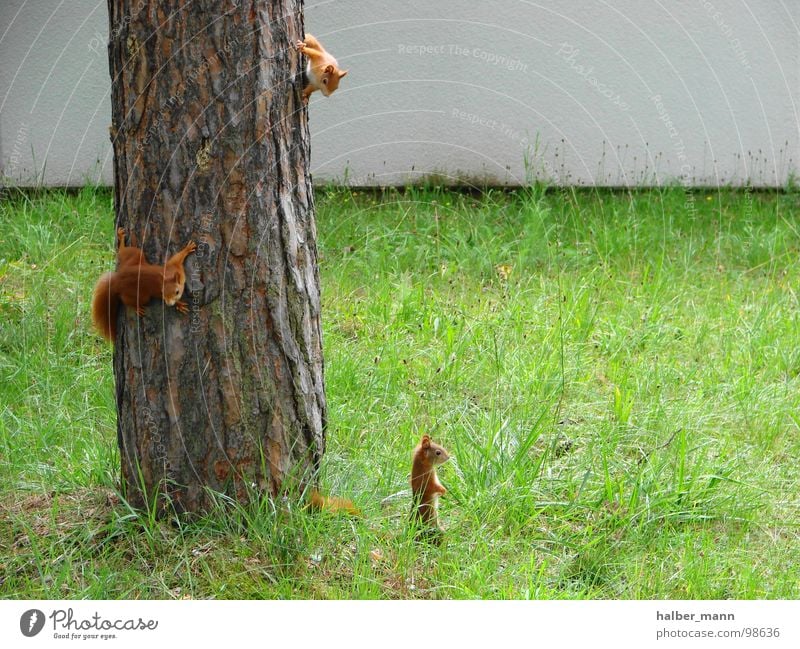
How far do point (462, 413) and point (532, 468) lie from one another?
0.43m

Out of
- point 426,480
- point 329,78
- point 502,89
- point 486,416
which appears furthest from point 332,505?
point 502,89

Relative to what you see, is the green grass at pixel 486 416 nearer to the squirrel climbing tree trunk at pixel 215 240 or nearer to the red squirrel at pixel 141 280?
the squirrel climbing tree trunk at pixel 215 240

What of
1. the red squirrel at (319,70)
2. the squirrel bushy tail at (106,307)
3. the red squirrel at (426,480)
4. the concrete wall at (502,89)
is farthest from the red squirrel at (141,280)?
the concrete wall at (502,89)

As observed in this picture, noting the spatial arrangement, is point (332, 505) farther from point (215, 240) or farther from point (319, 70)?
point (319, 70)

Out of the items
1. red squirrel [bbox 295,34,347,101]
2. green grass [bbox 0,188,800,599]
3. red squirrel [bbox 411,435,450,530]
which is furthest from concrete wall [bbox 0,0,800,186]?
red squirrel [bbox 411,435,450,530]

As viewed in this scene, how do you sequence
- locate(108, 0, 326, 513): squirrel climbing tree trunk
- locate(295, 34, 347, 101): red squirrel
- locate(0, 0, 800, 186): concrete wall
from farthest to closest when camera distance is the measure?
locate(0, 0, 800, 186): concrete wall
locate(295, 34, 347, 101): red squirrel
locate(108, 0, 326, 513): squirrel climbing tree trunk

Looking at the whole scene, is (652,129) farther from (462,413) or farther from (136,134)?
(136,134)

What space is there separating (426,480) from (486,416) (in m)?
0.69

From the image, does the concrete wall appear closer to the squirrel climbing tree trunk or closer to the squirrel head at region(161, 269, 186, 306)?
the squirrel climbing tree trunk

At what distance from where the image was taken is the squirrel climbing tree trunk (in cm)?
229

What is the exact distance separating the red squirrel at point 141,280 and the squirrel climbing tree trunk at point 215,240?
0.03 m

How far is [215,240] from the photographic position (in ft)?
7.72

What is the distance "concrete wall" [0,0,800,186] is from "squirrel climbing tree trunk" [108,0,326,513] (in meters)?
3.05

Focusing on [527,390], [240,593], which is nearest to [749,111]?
[527,390]
